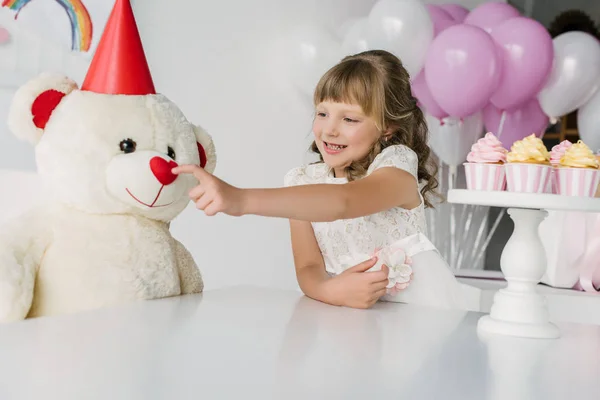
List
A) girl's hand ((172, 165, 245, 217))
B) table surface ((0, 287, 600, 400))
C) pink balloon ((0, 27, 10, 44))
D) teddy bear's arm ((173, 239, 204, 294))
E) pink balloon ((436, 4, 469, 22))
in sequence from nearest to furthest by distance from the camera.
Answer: table surface ((0, 287, 600, 400))
girl's hand ((172, 165, 245, 217))
teddy bear's arm ((173, 239, 204, 294))
pink balloon ((0, 27, 10, 44))
pink balloon ((436, 4, 469, 22))

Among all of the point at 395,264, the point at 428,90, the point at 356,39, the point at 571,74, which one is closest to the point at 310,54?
the point at 356,39

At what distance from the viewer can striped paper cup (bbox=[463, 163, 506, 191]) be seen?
0.96m

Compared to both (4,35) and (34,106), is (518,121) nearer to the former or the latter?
(4,35)

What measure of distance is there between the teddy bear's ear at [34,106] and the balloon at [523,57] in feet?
6.42

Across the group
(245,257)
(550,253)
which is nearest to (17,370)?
(550,253)

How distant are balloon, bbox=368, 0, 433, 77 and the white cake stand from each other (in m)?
1.78

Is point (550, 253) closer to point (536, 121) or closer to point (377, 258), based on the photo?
point (536, 121)

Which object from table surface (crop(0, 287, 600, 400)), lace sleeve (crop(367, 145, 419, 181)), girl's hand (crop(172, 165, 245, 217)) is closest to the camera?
table surface (crop(0, 287, 600, 400))

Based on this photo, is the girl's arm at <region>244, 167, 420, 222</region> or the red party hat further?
the red party hat

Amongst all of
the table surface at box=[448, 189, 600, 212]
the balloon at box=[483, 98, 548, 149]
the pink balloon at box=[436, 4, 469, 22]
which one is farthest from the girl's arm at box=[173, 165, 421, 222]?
the pink balloon at box=[436, 4, 469, 22]

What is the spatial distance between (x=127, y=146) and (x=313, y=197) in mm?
278

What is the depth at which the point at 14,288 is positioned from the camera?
94cm

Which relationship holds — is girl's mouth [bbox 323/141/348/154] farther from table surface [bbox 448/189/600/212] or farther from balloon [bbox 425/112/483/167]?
balloon [bbox 425/112/483/167]

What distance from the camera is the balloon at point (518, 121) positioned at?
2.90 metres
